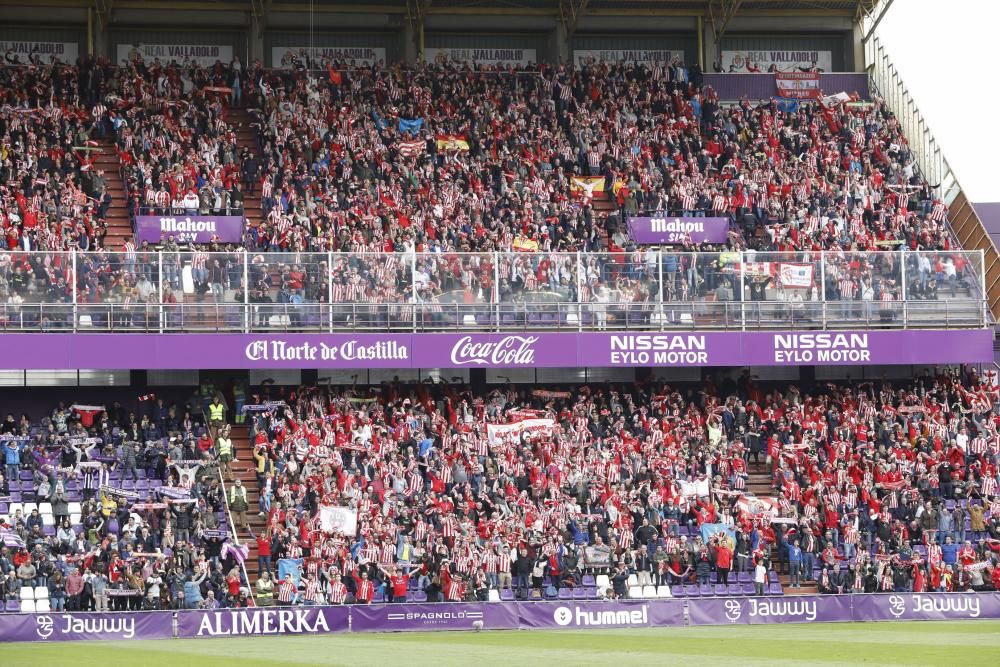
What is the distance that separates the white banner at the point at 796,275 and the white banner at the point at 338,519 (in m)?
14.1

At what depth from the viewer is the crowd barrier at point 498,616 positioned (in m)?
33.4

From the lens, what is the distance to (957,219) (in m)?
52.7

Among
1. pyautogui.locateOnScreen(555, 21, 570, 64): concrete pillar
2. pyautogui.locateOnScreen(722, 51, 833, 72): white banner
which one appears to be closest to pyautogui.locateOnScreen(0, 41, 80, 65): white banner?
pyautogui.locateOnScreen(555, 21, 570, 64): concrete pillar

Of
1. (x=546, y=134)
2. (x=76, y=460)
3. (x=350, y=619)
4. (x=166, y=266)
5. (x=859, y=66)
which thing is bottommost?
(x=350, y=619)

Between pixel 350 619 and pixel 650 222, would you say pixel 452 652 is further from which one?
pixel 650 222

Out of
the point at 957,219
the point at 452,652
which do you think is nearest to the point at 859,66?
the point at 957,219

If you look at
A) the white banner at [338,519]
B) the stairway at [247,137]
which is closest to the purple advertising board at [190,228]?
the stairway at [247,137]

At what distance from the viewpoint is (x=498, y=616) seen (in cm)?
3512

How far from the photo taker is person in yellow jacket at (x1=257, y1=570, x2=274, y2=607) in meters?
36.8

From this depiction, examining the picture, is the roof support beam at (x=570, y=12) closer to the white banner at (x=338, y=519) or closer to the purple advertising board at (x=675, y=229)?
the purple advertising board at (x=675, y=229)

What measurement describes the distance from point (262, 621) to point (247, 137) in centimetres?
2141

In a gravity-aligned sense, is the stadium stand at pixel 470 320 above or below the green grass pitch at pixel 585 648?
above

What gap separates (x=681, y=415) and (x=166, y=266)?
1459cm

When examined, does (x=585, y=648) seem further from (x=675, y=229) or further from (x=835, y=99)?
(x=835, y=99)
